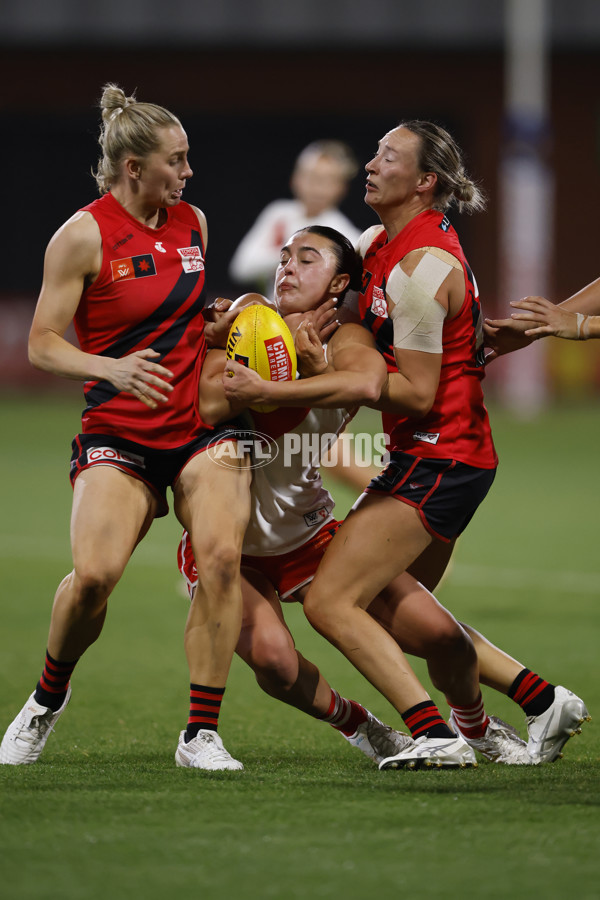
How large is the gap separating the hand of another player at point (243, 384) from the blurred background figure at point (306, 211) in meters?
3.70

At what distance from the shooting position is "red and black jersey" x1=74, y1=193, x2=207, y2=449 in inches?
175

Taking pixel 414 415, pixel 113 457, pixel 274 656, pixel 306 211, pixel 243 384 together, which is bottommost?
pixel 274 656

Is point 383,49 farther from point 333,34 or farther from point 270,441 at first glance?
point 270,441

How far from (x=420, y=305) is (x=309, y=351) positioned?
1.24 ft

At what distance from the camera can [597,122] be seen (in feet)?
84.7

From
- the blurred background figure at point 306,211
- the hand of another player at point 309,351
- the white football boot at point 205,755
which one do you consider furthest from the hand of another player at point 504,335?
the blurred background figure at point 306,211

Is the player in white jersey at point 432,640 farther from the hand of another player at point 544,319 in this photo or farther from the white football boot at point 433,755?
the hand of another player at point 544,319

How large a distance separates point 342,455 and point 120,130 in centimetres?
288

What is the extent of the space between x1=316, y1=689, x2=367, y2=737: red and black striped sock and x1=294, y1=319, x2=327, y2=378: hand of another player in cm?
112

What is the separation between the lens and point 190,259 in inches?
182

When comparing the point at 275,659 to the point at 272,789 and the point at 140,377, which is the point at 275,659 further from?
the point at 140,377

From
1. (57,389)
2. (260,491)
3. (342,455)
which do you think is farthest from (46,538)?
(57,389)

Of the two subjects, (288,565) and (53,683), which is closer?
(53,683)

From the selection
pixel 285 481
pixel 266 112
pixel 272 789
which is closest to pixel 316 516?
pixel 285 481
